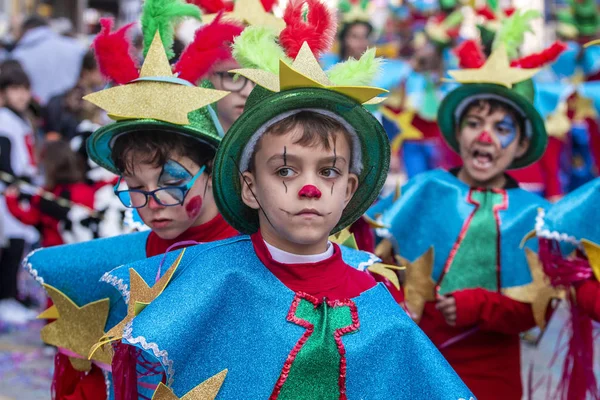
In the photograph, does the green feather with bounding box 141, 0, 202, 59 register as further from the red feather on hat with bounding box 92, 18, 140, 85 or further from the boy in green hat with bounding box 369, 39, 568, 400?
the boy in green hat with bounding box 369, 39, 568, 400

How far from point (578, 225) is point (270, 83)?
174cm

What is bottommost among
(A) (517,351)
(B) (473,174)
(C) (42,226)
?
(C) (42,226)

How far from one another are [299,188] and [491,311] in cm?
190

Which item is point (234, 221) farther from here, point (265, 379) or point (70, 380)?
point (70, 380)

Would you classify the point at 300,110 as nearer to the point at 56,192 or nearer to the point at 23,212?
the point at 56,192

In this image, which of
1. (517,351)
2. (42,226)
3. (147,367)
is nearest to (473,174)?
(517,351)

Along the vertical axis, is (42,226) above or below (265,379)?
below

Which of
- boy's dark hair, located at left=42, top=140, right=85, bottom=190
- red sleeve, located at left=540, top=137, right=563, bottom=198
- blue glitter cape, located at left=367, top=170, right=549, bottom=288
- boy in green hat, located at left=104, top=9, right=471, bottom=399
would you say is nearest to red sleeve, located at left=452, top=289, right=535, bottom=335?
blue glitter cape, located at left=367, top=170, right=549, bottom=288

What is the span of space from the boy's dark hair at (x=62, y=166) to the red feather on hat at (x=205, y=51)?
3.71 m

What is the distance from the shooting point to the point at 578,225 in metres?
4.03

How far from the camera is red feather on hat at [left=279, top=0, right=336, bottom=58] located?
121 inches

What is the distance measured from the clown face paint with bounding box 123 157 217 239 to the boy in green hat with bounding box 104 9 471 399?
1.57 feet

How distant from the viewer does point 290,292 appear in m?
2.85

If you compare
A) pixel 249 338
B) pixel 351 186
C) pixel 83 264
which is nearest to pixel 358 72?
pixel 351 186
